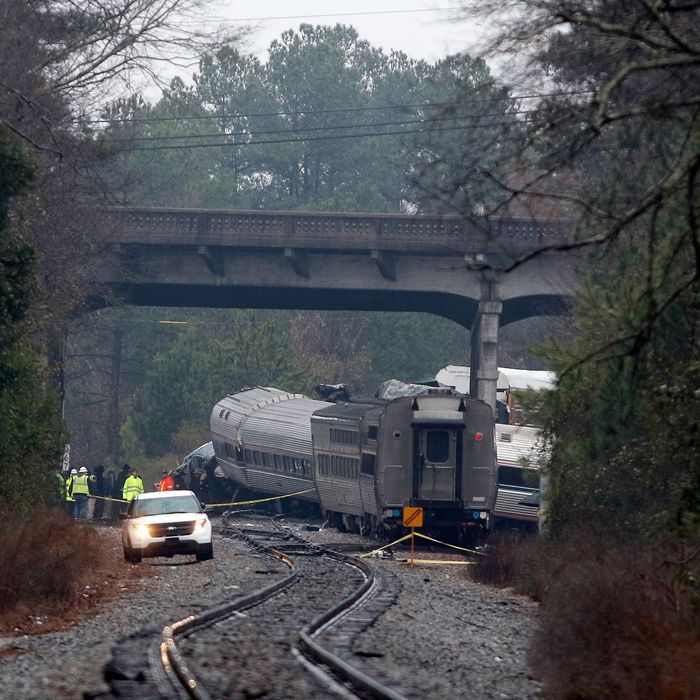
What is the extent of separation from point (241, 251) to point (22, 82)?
13042 mm

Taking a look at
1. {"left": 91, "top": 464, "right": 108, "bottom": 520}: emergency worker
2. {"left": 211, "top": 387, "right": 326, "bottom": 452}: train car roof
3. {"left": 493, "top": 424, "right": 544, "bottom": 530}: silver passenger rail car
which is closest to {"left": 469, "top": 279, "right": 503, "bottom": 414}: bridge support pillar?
{"left": 493, "top": 424, "right": 544, "bottom": 530}: silver passenger rail car

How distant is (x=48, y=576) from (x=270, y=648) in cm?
681

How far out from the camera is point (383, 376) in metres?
89.1

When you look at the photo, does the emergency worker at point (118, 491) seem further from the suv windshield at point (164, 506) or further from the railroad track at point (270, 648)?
the railroad track at point (270, 648)

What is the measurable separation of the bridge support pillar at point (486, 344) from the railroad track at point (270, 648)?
20.1m

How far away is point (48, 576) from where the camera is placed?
1981 centimetres

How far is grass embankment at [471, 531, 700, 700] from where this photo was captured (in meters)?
10.3

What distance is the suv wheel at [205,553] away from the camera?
90.1 feet

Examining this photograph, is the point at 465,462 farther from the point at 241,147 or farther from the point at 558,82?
the point at 241,147

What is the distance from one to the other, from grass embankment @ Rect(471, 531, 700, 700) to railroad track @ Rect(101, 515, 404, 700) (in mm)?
1585

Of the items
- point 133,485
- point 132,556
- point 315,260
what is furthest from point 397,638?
point 315,260

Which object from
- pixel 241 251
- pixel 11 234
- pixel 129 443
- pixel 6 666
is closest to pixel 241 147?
pixel 129 443

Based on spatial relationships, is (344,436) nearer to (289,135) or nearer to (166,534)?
(166,534)

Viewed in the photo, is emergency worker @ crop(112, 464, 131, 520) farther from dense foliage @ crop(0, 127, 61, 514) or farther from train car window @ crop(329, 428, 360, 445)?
dense foliage @ crop(0, 127, 61, 514)
